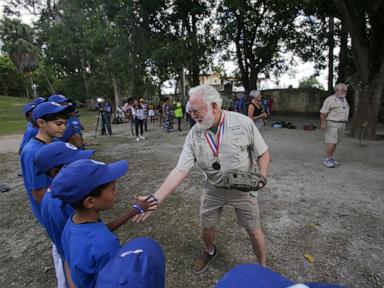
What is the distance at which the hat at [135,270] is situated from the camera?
836 mm

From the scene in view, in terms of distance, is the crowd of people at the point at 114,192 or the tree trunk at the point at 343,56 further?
the tree trunk at the point at 343,56

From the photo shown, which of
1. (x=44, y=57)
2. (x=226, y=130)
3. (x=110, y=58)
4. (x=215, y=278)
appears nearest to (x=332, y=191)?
(x=215, y=278)

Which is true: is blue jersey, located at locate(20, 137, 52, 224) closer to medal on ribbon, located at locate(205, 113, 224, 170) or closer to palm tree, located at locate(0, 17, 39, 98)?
medal on ribbon, located at locate(205, 113, 224, 170)

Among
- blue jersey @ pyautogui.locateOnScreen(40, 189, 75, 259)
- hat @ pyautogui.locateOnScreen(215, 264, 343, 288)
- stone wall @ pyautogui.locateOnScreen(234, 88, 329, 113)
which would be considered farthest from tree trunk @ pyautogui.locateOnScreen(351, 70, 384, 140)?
hat @ pyautogui.locateOnScreen(215, 264, 343, 288)

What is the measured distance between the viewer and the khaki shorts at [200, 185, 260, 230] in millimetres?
2418

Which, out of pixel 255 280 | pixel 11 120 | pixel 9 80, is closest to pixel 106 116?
pixel 255 280

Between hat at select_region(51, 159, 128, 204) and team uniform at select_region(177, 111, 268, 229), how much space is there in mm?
1138

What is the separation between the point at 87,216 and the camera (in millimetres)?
1390

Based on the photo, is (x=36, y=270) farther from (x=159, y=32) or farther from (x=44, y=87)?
(x=44, y=87)

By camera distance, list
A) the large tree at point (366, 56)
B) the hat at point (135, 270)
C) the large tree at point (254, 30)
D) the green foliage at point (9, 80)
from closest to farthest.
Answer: the hat at point (135, 270) → the large tree at point (366, 56) → the large tree at point (254, 30) → the green foliage at point (9, 80)

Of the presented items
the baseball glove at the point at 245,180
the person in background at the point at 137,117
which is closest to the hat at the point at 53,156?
the baseball glove at the point at 245,180

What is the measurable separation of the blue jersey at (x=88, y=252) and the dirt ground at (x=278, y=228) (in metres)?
1.57

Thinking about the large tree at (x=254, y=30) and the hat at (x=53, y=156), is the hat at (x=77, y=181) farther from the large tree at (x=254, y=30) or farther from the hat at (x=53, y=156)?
the large tree at (x=254, y=30)

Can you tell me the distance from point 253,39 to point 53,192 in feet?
53.9
